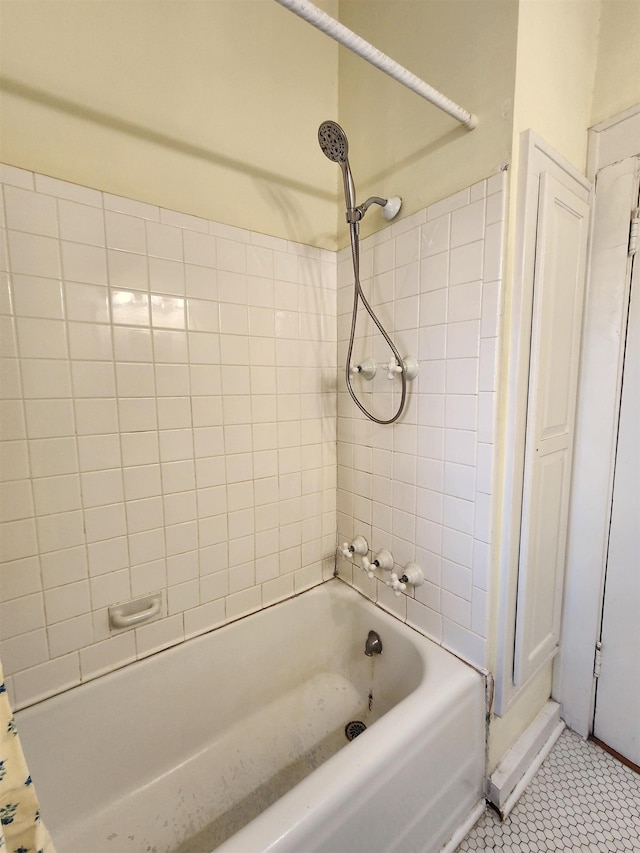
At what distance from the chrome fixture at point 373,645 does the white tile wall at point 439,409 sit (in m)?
0.11

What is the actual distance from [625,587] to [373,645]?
34.6 inches

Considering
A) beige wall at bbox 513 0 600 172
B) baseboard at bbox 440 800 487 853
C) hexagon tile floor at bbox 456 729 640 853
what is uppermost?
beige wall at bbox 513 0 600 172

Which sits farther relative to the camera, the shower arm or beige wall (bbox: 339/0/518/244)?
the shower arm

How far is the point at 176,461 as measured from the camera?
115 centimetres

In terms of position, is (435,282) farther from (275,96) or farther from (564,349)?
(275,96)

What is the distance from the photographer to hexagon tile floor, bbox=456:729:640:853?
41.1 inches

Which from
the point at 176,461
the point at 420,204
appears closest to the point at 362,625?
the point at 176,461

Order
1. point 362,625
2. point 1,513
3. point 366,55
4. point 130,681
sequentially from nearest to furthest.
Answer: point 366,55, point 1,513, point 130,681, point 362,625

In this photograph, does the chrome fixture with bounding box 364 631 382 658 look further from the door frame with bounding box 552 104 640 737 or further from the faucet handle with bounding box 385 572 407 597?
the door frame with bounding box 552 104 640 737

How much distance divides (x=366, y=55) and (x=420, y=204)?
0.43m

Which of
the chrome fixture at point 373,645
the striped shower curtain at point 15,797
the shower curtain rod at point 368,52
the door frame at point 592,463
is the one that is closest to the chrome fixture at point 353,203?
the shower curtain rod at point 368,52

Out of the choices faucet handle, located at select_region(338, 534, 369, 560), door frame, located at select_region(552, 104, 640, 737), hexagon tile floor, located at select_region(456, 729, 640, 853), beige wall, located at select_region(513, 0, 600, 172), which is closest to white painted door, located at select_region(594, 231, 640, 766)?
door frame, located at select_region(552, 104, 640, 737)

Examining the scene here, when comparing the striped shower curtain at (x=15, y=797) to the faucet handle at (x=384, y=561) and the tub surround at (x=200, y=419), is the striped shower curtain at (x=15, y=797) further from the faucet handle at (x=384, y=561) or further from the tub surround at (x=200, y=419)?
the faucet handle at (x=384, y=561)

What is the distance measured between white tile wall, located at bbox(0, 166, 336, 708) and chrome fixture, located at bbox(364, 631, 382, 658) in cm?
37
